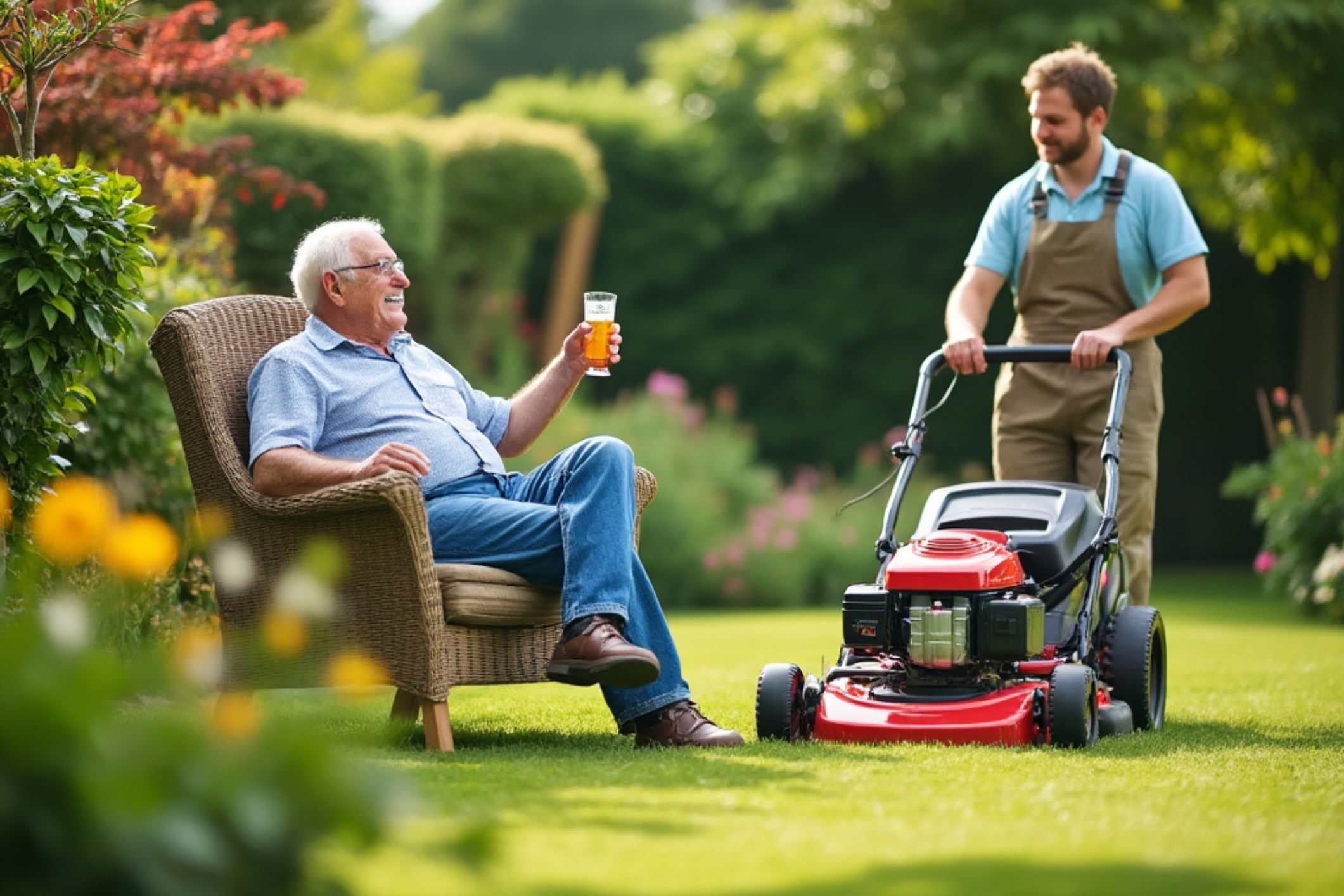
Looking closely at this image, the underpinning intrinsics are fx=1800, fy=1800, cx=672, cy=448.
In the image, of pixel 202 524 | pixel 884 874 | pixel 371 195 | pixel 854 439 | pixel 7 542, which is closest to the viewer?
pixel 884 874

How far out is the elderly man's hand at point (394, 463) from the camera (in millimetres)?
4160

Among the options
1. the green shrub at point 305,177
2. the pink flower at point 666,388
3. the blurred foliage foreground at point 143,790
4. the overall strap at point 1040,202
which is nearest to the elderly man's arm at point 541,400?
the overall strap at point 1040,202

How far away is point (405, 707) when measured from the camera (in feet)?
15.6

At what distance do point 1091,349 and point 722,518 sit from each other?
7.38m

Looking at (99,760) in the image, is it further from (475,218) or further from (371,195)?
(475,218)

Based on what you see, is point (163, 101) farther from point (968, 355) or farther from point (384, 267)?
point (968, 355)

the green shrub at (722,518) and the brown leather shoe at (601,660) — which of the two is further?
the green shrub at (722,518)

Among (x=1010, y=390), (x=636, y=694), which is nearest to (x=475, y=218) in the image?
(x=1010, y=390)

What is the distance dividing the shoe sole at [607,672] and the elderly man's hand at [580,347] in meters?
0.90

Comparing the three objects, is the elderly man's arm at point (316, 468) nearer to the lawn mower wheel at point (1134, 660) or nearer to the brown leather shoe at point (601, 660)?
the brown leather shoe at point (601, 660)

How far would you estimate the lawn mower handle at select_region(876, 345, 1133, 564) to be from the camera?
468cm

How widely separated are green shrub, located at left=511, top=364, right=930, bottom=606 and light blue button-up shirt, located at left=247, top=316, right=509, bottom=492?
5970mm

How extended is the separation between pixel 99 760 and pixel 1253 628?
8.04m

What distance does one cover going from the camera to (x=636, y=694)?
435 centimetres
